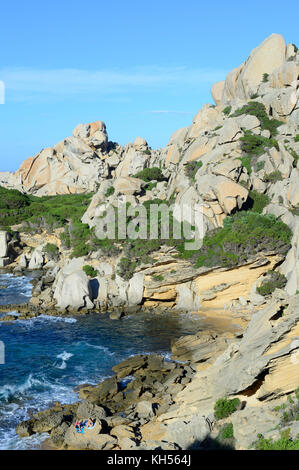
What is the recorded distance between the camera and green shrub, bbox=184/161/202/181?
2424 inches

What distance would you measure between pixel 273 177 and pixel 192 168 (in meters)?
12.1

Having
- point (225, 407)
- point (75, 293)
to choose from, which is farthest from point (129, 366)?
point (75, 293)

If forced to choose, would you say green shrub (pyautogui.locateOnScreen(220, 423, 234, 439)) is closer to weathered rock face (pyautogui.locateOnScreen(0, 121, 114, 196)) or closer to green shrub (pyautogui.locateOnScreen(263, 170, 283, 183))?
green shrub (pyautogui.locateOnScreen(263, 170, 283, 183))

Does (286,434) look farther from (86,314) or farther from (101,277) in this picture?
(101,277)

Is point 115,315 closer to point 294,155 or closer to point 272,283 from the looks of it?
point 272,283

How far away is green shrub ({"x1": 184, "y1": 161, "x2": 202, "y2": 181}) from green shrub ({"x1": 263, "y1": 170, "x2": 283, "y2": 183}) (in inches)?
382

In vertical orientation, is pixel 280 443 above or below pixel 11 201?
below

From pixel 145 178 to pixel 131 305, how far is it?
35.5 metres

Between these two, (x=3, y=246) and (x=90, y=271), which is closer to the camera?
(x=90, y=271)

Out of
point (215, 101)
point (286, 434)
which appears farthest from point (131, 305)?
point (215, 101)

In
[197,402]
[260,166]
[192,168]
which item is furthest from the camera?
[192,168]

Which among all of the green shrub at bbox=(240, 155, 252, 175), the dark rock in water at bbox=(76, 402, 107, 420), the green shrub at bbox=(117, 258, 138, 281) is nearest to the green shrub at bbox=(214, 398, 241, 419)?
the dark rock in water at bbox=(76, 402, 107, 420)

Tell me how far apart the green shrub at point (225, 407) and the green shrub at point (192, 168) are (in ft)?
137

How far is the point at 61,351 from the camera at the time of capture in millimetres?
36719
